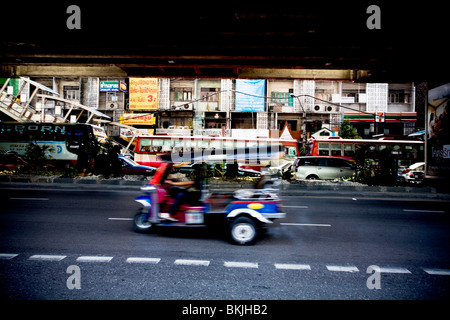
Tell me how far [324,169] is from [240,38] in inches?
483

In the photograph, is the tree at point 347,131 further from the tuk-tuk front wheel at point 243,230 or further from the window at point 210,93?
the tuk-tuk front wheel at point 243,230

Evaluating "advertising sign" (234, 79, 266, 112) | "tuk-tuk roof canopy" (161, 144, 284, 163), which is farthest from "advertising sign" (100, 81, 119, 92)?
"tuk-tuk roof canopy" (161, 144, 284, 163)

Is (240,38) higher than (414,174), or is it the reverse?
(240,38)

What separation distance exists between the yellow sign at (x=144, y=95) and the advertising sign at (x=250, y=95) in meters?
9.72

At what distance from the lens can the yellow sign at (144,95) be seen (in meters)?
33.3

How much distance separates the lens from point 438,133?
1297 cm

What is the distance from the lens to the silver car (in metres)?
17.5

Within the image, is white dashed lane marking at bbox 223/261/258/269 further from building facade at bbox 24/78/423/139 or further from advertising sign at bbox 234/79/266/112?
advertising sign at bbox 234/79/266/112

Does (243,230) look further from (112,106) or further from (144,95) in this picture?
(112,106)

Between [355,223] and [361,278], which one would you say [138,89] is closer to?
[355,223]

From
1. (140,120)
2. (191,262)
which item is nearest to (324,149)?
(191,262)

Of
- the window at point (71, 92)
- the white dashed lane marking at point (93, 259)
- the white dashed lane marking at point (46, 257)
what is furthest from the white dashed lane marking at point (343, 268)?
the window at point (71, 92)

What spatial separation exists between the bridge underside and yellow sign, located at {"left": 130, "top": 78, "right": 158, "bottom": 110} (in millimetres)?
23465
